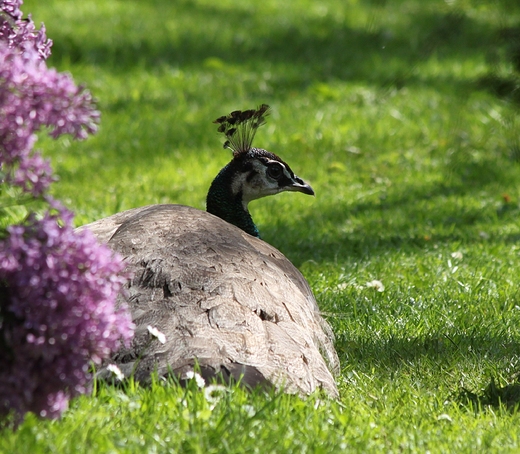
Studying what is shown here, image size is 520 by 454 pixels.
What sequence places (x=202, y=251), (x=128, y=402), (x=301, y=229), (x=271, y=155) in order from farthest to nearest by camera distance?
(x=301, y=229)
(x=271, y=155)
(x=202, y=251)
(x=128, y=402)

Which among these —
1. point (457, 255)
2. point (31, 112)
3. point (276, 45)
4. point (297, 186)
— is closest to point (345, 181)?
point (457, 255)

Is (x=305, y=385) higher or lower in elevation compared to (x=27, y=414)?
lower

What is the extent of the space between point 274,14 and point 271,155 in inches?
262

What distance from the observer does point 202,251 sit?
3.48 metres

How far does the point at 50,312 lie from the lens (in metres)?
2.37

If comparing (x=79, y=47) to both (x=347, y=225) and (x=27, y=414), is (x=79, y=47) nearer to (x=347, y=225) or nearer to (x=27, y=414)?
(x=347, y=225)

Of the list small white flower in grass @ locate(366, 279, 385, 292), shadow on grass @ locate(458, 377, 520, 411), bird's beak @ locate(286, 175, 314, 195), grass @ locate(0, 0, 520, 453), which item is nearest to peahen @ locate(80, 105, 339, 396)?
grass @ locate(0, 0, 520, 453)

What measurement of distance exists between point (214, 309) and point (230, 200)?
1.71 metres

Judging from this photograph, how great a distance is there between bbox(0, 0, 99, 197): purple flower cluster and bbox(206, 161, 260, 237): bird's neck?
2323 millimetres

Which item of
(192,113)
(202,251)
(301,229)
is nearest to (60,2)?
(192,113)

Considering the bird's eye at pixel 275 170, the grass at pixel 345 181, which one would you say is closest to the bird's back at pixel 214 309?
the grass at pixel 345 181

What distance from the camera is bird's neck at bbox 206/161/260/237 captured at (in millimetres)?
4785

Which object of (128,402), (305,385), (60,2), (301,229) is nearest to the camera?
(128,402)

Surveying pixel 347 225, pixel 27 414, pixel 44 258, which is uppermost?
pixel 44 258
